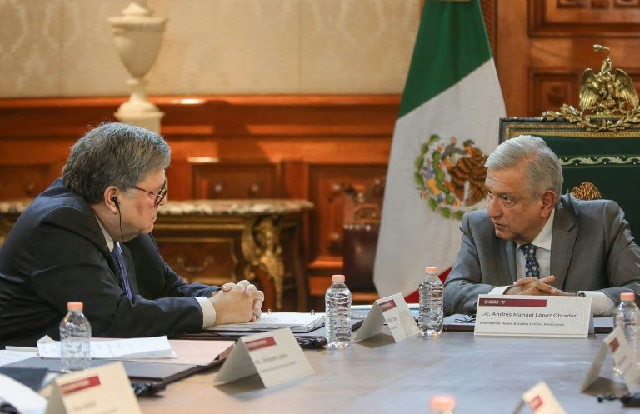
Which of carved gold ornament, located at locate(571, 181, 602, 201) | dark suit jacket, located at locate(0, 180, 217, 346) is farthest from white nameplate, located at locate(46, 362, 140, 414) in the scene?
carved gold ornament, located at locate(571, 181, 602, 201)

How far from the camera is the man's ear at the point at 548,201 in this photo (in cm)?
395

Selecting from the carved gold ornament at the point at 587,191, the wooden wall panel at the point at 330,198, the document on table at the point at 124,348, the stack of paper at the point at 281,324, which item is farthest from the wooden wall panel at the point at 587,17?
the document on table at the point at 124,348

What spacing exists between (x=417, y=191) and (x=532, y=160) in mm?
1708

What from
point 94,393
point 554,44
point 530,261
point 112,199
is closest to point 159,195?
point 112,199

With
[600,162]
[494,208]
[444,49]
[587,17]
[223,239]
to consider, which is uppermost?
[587,17]

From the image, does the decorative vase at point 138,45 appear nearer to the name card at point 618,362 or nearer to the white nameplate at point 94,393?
the name card at point 618,362

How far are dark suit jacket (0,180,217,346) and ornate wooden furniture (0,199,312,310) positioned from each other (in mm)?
2469

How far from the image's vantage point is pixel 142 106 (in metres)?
6.16

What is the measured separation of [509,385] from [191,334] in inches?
41.5

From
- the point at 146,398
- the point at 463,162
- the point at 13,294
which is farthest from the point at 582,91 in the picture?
the point at 146,398

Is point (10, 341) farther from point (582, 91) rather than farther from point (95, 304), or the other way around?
point (582, 91)

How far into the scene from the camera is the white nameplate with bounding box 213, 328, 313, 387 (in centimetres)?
250

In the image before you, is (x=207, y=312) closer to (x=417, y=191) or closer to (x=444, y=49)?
(x=417, y=191)

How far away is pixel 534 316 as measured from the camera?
321cm
